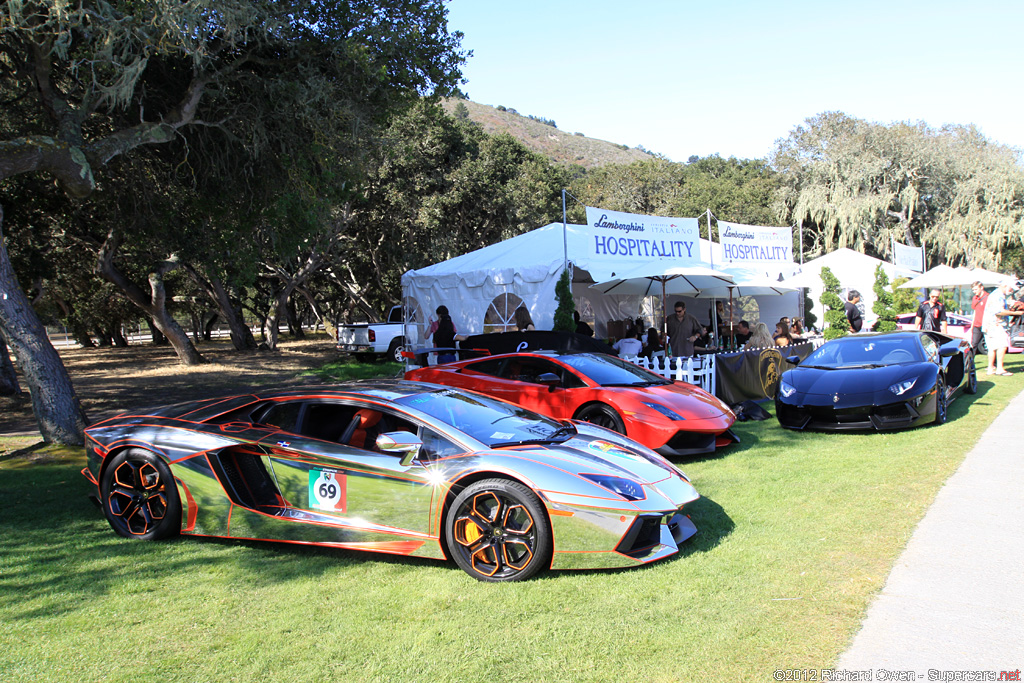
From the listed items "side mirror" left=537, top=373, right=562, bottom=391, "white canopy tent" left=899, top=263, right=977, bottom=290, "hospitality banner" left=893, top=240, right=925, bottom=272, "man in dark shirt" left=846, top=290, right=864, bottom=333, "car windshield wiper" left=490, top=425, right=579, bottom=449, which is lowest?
"car windshield wiper" left=490, top=425, right=579, bottom=449

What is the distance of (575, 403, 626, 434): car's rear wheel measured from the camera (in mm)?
7859

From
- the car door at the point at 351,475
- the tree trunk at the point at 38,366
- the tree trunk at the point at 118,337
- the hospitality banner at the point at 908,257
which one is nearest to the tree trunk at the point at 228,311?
the tree trunk at the point at 118,337

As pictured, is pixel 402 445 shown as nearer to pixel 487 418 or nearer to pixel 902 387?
pixel 487 418

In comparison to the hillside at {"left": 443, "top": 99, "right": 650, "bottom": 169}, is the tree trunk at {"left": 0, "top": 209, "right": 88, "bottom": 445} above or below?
below

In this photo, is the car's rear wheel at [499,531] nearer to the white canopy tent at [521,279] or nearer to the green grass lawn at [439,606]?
the green grass lawn at [439,606]

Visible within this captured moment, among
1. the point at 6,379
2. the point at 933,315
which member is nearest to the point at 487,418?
the point at 6,379

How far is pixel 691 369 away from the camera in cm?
1098

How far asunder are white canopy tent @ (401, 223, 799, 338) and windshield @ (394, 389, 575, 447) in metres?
8.70

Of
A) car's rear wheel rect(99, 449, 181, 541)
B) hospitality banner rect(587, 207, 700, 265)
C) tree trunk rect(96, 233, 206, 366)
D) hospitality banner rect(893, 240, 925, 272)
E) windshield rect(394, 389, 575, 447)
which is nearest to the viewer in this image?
windshield rect(394, 389, 575, 447)

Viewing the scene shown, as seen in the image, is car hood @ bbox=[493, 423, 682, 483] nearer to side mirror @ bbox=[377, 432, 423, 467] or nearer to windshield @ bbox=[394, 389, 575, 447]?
windshield @ bbox=[394, 389, 575, 447]

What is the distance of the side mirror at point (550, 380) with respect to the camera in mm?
8453

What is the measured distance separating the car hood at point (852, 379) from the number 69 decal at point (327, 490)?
251 inches

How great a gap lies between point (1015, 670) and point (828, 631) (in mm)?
762

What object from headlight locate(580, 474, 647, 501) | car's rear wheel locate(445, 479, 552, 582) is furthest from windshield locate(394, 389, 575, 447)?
headlight locate(580, 474, 647, 501)
